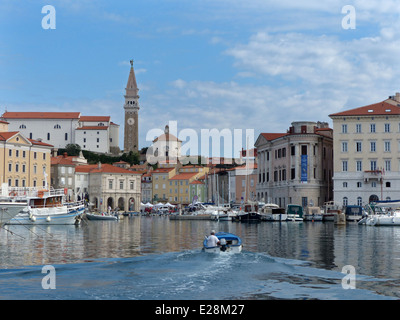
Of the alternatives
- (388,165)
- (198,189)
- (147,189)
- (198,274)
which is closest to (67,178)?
(147,189)

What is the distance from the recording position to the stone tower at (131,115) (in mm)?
182750

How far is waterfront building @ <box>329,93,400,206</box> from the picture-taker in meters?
82.9

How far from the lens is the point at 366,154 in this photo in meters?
84.2

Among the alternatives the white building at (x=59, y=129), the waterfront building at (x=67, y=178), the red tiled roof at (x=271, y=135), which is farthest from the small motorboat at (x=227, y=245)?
the white building at (x=59, y=129)

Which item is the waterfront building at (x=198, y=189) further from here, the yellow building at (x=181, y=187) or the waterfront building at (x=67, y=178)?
the waterfront building at (x=67, y=178)

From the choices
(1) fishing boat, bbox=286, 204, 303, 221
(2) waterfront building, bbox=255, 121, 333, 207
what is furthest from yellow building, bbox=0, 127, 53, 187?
(1) fishing boat, bbox=286, 204, 303, 221

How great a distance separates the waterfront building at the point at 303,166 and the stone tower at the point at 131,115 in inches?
3604

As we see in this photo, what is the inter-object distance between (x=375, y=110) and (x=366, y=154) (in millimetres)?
6473

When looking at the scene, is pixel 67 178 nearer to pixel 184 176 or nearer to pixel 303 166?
pixel 184 176

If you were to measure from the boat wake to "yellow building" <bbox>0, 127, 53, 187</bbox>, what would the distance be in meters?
66.9

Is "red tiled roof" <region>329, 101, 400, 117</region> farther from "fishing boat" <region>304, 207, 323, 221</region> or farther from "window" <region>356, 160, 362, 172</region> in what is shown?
"fishing boat" <region>304, 207, 323, 221</region>

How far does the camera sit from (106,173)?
12388 centimetres

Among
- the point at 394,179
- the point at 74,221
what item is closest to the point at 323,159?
the point at 394,179
